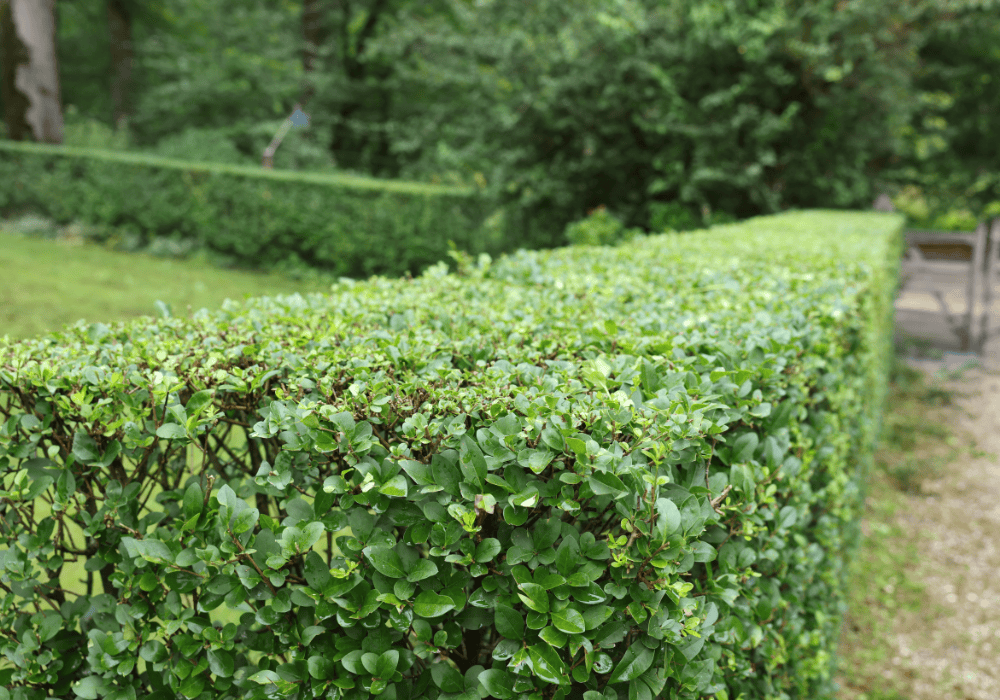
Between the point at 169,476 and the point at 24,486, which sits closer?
the point at 24,486

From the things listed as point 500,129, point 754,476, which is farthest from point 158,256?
point 754,476

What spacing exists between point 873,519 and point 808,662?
336 cm

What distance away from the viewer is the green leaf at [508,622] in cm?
143

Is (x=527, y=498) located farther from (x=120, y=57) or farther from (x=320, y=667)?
(x=120, y=57)

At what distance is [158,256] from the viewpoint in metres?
13.7

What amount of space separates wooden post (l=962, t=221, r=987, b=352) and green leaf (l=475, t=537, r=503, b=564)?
35.2 feet

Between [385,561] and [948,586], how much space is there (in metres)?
4.60

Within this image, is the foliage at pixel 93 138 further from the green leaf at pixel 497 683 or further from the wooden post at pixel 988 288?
the green leaf at pixel 497 683

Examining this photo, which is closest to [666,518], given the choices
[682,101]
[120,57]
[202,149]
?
[682,101]

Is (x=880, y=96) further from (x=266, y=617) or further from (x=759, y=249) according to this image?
(x=266, y=617)

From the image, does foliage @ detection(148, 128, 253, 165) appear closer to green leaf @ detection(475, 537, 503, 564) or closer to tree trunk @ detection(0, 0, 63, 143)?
tree trunk @ detection(0, 0, 63, 143)

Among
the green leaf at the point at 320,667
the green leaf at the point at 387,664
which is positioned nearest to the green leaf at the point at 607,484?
the green leaf at the point at 387,664

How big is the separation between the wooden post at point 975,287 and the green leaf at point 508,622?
10730mm

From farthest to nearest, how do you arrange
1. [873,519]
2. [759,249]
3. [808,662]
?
[873,519] → [759,249] → [808,662]
